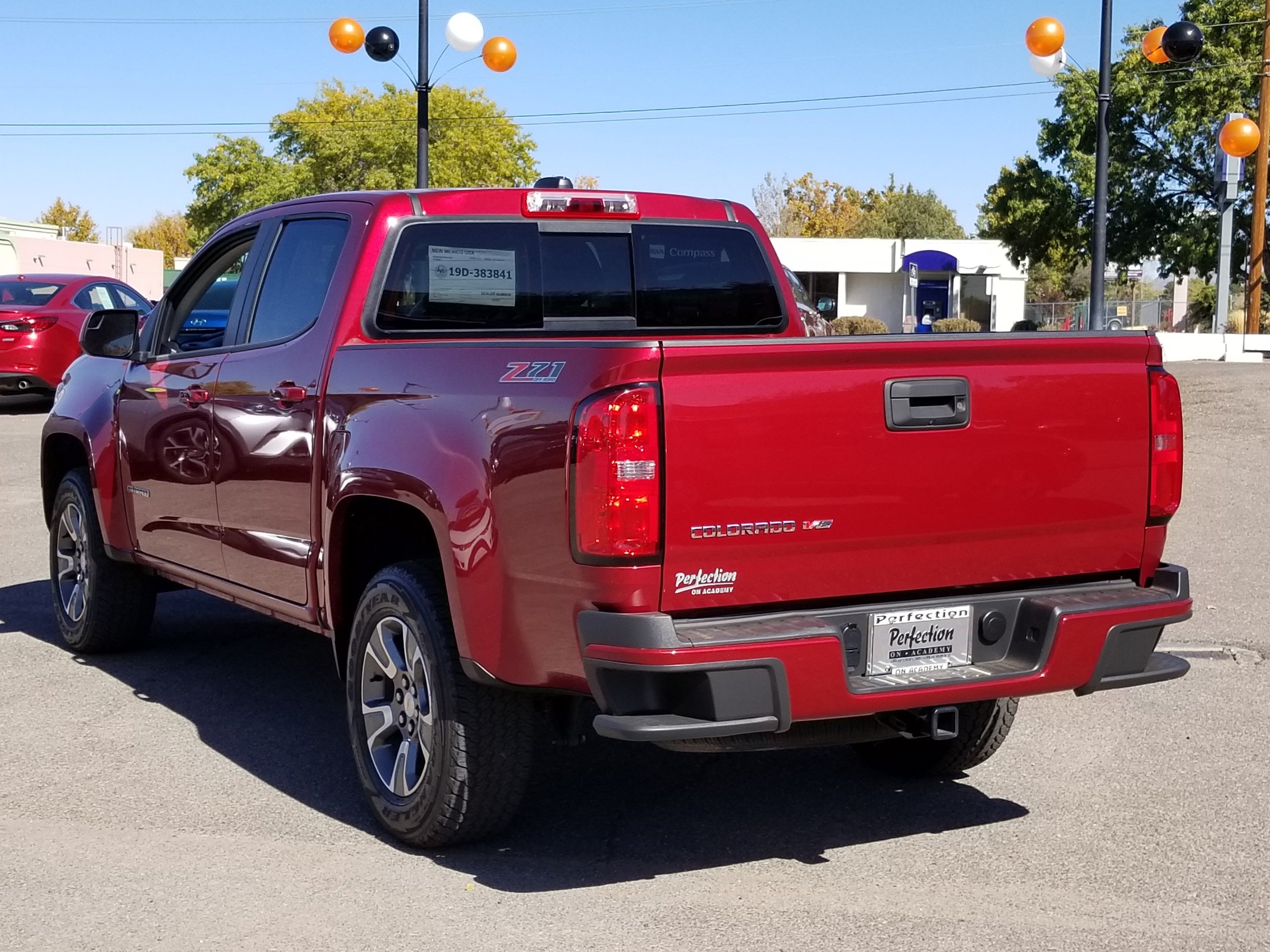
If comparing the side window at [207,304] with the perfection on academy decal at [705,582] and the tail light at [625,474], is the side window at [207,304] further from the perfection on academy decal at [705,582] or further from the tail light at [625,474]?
the perfection on academy decal at [705,582]

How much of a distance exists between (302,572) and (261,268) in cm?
133

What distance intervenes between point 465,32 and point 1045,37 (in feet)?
23.4

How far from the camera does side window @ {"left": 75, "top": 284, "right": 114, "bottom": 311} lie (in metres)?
19.3

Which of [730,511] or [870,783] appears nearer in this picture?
[730,511]

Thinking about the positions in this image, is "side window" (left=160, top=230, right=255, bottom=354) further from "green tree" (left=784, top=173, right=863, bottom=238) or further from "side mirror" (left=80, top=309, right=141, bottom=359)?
"green tree" (left=784, top=173, right=863, bottom=238)

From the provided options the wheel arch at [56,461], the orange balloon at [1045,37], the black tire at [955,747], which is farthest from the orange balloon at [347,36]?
the black tire at [955,747]

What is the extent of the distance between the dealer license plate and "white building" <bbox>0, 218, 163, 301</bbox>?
136ft

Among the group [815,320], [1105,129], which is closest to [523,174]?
[1105,129]

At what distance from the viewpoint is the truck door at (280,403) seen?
17.0ft

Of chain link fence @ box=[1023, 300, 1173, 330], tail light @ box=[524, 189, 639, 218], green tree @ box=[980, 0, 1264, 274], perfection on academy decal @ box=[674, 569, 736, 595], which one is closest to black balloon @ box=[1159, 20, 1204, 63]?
tail light @ box=[524, 189, 639, 218]

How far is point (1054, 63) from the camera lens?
1886 cm

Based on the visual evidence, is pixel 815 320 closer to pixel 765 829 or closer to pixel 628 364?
pixel 765 829

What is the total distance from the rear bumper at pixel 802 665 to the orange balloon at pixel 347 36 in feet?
55.6

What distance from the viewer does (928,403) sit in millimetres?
4059
